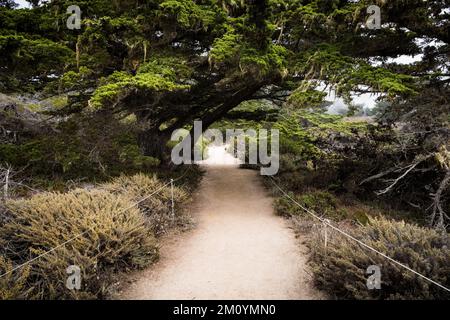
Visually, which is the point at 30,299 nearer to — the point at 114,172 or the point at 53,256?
the point at 53,256

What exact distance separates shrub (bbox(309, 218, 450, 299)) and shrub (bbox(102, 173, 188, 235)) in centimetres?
415

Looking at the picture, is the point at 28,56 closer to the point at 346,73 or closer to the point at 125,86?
the point at 125,86

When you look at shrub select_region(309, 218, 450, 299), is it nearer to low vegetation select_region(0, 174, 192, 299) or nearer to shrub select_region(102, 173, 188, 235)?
low vegetation select_region(0, 174, 192, 299)

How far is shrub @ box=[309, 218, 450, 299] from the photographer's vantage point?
4094mm

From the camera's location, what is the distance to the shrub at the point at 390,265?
161 inches

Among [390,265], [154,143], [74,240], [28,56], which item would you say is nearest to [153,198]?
[74,240]

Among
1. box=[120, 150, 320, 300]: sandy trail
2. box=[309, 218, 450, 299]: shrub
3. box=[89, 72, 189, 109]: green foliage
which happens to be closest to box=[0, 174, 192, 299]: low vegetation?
box=[120, 150, 320, 300]: sandy trail

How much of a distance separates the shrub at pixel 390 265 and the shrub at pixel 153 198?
163 inches

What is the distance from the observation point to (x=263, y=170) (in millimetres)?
16609

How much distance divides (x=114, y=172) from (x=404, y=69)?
34.9 feet

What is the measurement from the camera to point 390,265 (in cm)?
443

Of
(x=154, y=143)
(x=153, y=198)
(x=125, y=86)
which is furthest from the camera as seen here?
(x=154, y=143)

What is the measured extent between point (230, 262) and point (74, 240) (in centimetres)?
308
